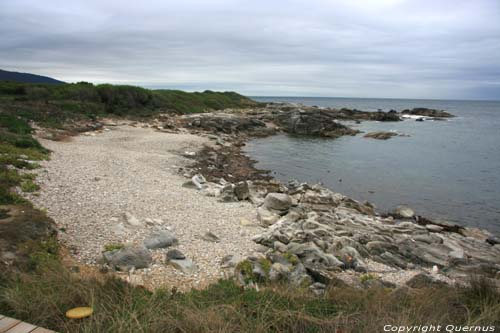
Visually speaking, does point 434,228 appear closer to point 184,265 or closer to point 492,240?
point 492,240

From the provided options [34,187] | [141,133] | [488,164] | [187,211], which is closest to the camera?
[34,187]

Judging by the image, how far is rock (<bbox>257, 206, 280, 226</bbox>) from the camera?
37.9ft

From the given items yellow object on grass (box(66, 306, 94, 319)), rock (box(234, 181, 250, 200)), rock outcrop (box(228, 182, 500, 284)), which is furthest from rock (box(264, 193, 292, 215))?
yellow object on grass (box(66, 306, 94, 319))

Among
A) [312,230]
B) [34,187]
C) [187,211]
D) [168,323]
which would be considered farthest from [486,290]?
[34,187]

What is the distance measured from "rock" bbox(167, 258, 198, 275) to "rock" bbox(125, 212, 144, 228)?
2411 millimetres

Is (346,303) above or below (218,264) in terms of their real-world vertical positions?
above

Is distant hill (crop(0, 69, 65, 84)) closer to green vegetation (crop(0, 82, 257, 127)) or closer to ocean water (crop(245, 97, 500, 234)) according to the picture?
green vegetation (crop(0, 82, 257, 127))

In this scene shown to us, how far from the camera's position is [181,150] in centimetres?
2500

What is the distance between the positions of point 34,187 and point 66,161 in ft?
17.8

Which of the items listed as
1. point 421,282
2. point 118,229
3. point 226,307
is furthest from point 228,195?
point 226,307

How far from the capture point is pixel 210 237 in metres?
9.23

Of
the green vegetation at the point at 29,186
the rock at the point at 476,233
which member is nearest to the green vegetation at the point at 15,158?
the green vegetation at the point at 29,186

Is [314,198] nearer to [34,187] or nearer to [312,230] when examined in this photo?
[312,230]

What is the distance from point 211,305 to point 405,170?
24227 millimetres
